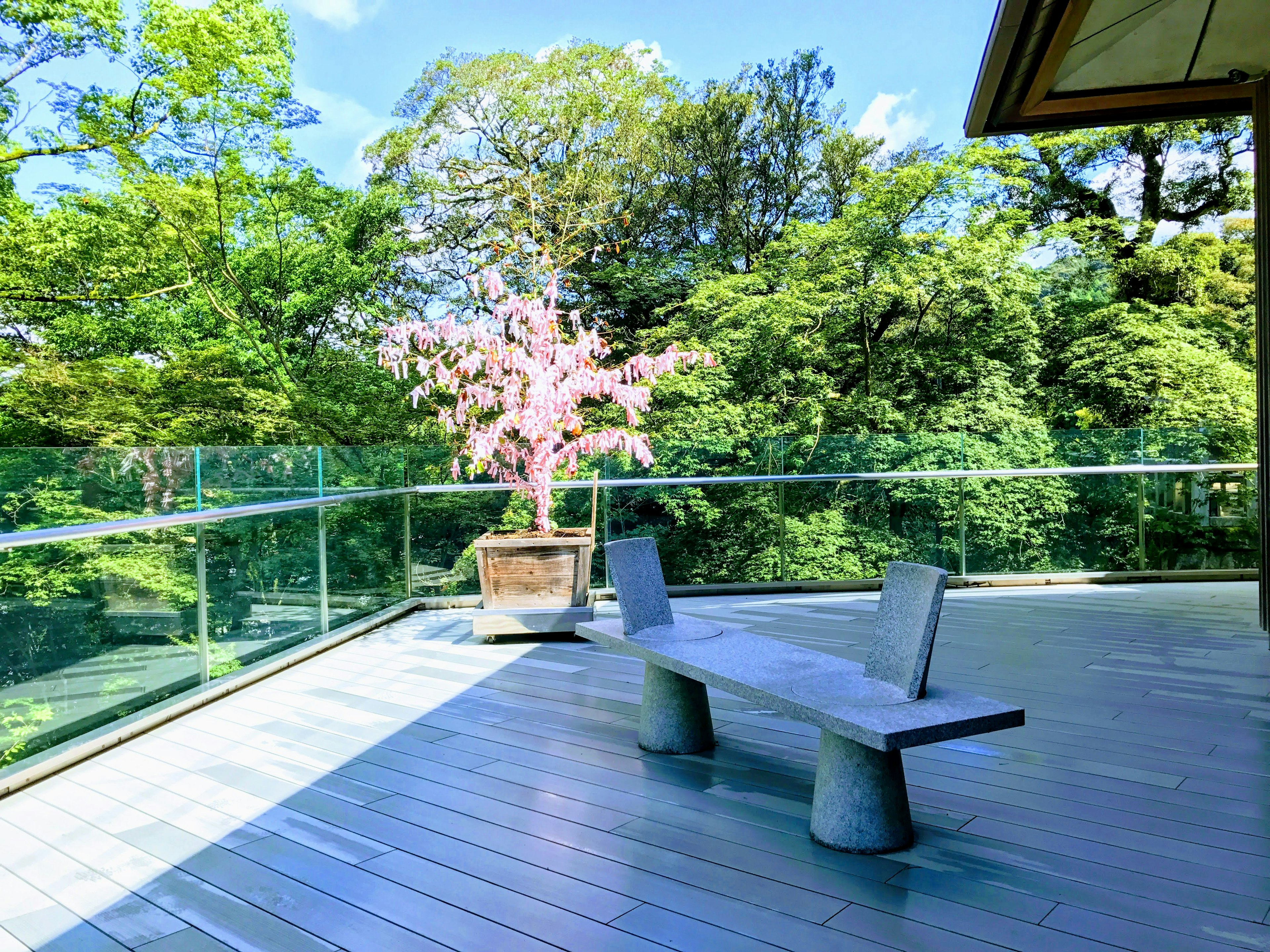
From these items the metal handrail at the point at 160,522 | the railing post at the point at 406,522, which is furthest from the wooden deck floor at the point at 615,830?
the railing post at the point at 406,522

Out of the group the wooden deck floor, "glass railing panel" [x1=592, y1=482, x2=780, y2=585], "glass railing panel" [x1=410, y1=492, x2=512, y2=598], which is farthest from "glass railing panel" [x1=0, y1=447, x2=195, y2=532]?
"glass railing panel" [x1=592, y1=482, x2=780, y2=585]

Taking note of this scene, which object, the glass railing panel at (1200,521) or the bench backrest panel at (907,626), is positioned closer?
the bench backrest panel at (907,626)

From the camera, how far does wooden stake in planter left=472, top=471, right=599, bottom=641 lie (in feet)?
19.0

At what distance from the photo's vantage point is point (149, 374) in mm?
13977

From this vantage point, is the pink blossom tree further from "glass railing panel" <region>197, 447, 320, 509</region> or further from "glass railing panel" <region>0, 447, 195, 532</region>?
"glass railing panel" <region>0, 447, 195, 532</region>

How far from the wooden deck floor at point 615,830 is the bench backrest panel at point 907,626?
48cm

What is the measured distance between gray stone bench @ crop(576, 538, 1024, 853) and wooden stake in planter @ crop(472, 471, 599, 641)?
2.41 metres

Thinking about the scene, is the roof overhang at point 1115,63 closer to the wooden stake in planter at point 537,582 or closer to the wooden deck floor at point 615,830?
the wooden deck floor at point 615,830

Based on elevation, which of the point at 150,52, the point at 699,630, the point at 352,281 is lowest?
→ the point at 699,630

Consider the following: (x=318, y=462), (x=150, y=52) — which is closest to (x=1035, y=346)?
(x=318, y=462)

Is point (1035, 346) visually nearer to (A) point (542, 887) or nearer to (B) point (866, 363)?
(B) point (866, 363)

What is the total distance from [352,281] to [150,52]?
14.7ft

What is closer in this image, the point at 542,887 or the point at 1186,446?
the point at 542,887

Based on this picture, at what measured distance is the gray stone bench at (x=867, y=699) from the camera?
2.39m
